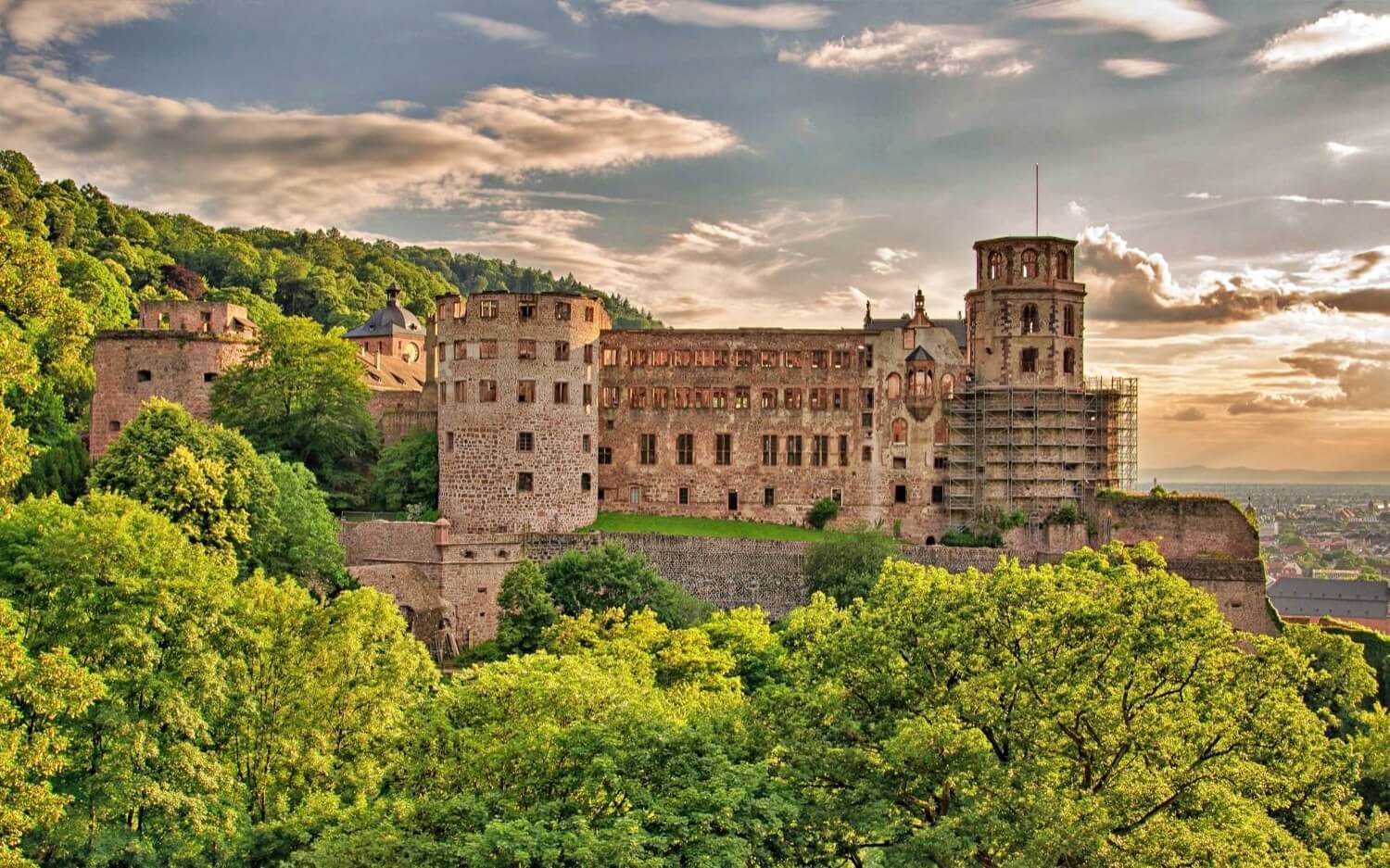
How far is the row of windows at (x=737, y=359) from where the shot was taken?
71750mm

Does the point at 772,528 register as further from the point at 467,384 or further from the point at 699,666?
the point at 699,666

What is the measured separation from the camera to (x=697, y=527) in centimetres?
6875

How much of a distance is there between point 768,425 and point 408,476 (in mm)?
18286

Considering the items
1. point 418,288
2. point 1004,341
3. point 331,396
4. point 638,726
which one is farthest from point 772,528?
point 418,288

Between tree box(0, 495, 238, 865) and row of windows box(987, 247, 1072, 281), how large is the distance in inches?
1771

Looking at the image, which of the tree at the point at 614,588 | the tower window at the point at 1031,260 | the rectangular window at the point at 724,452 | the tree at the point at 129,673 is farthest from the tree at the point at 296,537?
the tower window at the point at 1031,260

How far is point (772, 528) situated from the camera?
2758 inches

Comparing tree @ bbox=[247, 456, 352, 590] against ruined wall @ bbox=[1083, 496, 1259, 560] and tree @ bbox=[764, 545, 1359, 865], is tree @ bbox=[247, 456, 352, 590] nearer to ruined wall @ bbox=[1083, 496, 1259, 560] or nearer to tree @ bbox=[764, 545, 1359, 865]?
tree @ bbox=[764, 545, 1359, 865]

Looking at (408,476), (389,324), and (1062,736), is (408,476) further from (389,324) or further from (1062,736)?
(389,324)

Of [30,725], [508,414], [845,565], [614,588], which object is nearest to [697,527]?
[845,565]

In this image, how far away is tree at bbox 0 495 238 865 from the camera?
105ft

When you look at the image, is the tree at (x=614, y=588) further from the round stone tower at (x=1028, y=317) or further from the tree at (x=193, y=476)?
the round stone tower at (x=1028, y=317)

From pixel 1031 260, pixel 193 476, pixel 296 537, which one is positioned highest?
pixel 1031 260

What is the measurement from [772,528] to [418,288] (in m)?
96.5
